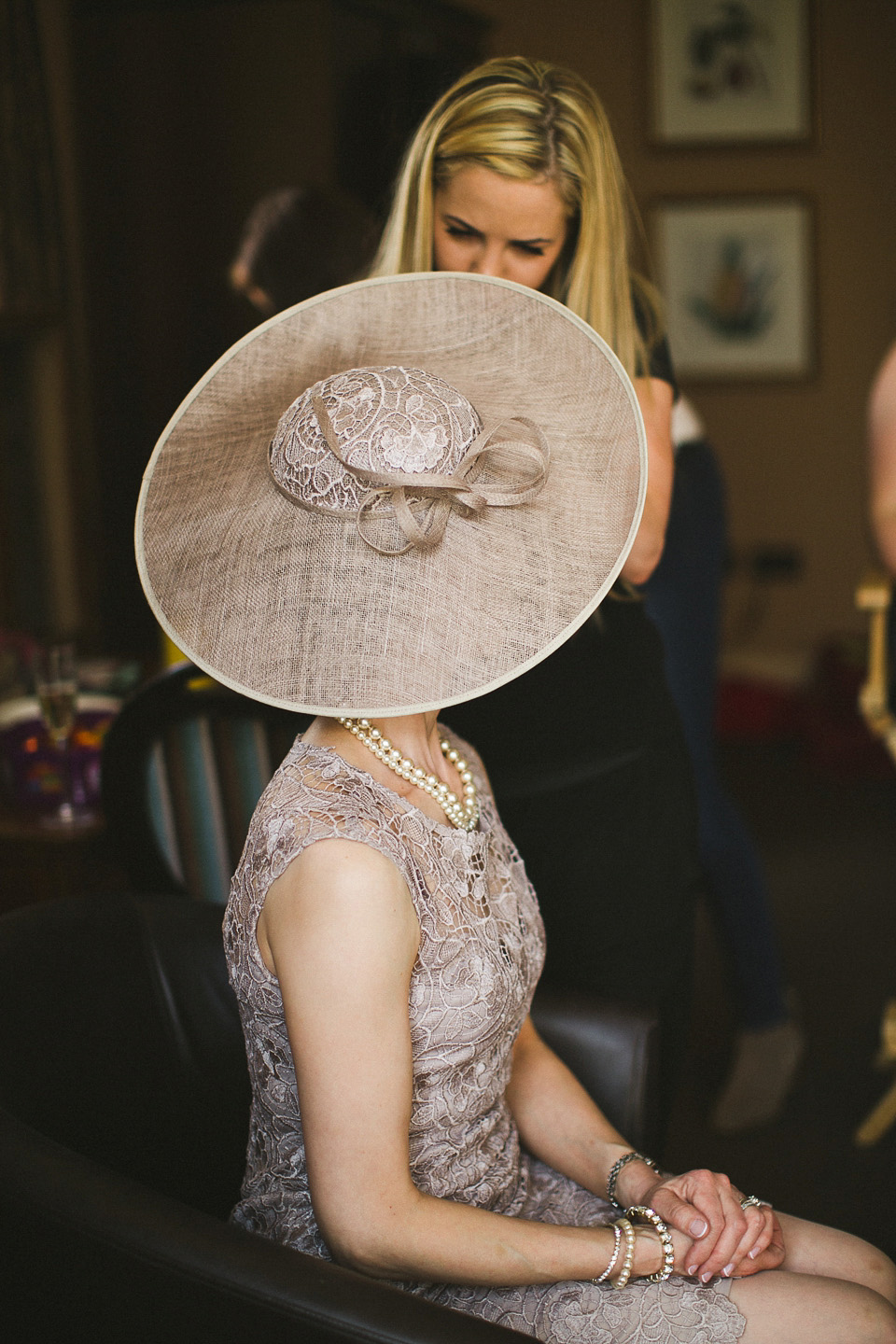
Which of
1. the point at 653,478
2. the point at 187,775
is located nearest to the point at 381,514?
the point at 653,478

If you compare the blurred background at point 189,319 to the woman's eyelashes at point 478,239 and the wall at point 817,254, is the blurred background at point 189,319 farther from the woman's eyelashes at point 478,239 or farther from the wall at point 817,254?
the wall at point 817,254

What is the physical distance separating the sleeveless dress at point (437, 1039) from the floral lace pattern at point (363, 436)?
0.71 ft

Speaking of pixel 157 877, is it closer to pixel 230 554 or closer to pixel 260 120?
pixel 230 554

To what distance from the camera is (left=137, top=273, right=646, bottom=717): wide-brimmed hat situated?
847 millimetres

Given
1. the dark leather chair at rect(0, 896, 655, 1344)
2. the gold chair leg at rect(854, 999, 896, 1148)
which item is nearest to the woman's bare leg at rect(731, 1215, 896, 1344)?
the dark leather chair at rect(0, 896, 655, 1344)

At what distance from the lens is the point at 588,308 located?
1.27m

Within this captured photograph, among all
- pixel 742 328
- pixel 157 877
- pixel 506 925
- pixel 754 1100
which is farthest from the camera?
pixel 742 328

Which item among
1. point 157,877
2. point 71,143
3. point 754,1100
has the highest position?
point 71,143

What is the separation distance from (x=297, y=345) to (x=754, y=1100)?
65.4 inches

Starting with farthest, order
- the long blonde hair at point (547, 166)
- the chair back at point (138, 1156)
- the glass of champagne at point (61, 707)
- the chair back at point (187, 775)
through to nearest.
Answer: the glass of champagne at point (61, 707), the chair back at point (187, 775), the long blonde hair at point (547, 166), the chair back at point (138, 1156)

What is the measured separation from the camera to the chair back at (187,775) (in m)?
1.50

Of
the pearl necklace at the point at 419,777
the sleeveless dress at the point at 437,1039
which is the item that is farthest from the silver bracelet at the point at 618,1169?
the pearl necklace at the point at 419,777

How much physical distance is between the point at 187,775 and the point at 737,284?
3.56 m

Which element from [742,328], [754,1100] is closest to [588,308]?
[754,1100]
